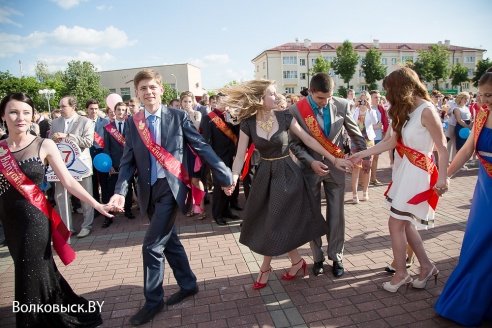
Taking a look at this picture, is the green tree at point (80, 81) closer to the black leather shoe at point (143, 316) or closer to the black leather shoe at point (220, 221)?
the black leather shoe at point (220, 221)

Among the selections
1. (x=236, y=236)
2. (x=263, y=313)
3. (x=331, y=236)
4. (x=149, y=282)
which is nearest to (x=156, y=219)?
(x=149, y=282)

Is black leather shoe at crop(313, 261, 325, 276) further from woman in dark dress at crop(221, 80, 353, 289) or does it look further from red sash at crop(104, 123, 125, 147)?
red sash at crop(104, 123, 125, 147)

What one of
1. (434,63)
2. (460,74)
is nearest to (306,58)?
(434,63)

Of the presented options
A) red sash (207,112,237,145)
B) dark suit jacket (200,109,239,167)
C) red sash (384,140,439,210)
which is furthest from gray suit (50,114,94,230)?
red sash (384,140,439,210)

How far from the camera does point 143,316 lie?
9.34 feet

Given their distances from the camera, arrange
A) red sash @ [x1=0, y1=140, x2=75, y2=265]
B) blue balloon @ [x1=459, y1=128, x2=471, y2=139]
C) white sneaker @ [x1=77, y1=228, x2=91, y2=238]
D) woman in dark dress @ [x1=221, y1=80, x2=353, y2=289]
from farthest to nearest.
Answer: blue balloon @ [x1=459, y1=128, x2=471, y2=139] < white sneaker @ [x1=77, y1=228, x2=91, y2=238] < woman in dark dress @ [x1=221, y1=80, x2=353, y2=289] < red sash @ [x1=0, y1=140, x2=75, y2=265]

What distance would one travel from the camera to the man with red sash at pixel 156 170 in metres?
2.89

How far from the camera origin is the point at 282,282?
3428 mm

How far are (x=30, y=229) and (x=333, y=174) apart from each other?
9.09ft

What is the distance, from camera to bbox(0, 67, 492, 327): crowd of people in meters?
2.55

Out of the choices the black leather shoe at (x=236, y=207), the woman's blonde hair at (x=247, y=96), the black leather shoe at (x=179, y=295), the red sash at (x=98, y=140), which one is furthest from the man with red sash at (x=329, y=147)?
the red sash at (x=98, y=140)

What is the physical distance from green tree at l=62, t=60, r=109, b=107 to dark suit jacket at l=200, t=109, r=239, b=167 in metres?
47.5

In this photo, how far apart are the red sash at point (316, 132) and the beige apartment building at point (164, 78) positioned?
198 ft

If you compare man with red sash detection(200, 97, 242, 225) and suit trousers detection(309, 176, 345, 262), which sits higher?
man with red sash detection(200, 97, 242, 225)
